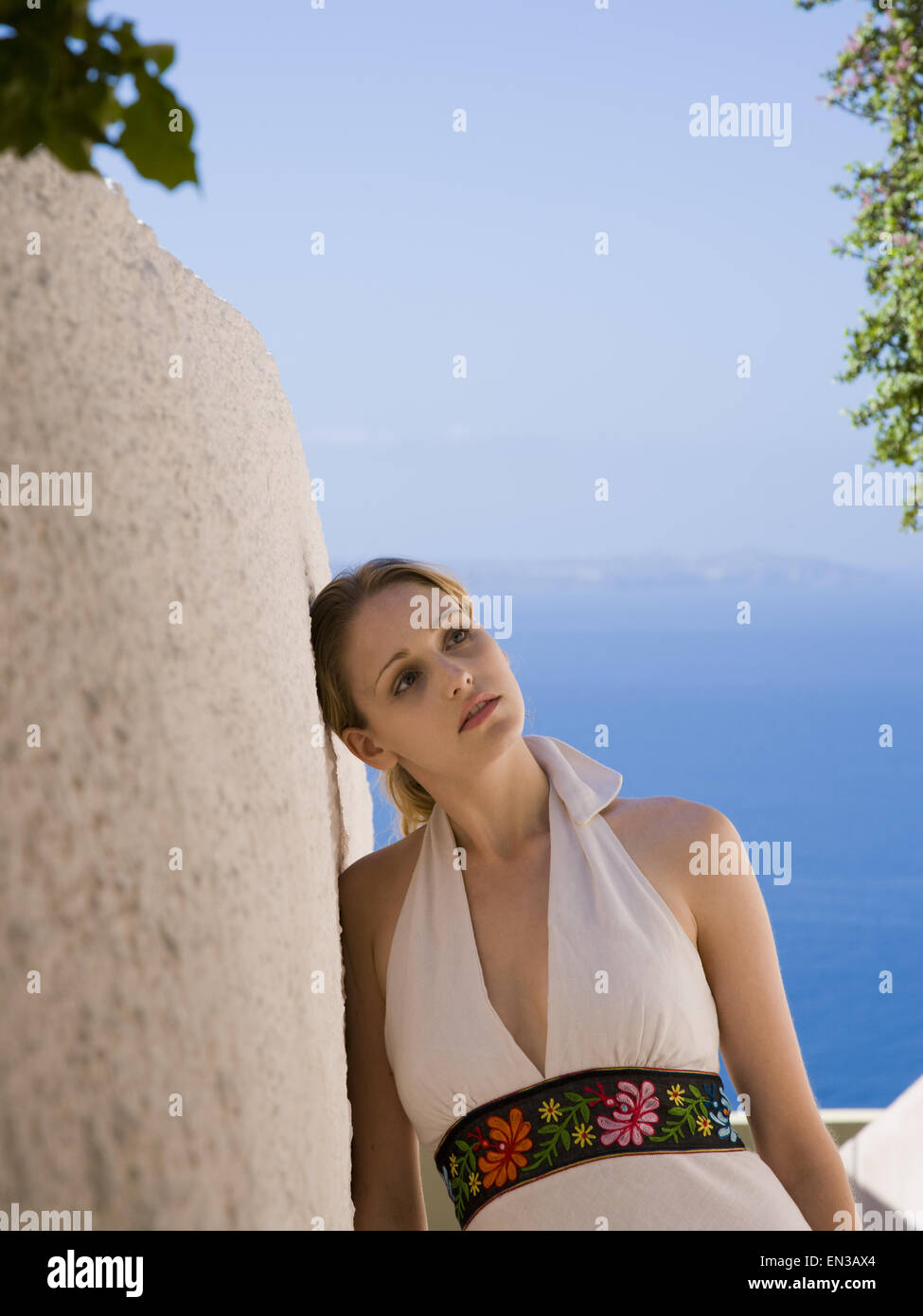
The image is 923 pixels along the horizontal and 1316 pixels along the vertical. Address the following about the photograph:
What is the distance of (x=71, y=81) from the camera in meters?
0.50

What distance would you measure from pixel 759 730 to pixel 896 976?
6.51 metres

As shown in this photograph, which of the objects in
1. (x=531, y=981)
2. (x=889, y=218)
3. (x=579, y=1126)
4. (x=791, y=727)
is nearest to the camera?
(x=579, y=1126)

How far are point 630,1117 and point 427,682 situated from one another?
621mm

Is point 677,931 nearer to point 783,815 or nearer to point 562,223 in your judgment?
point 783,815

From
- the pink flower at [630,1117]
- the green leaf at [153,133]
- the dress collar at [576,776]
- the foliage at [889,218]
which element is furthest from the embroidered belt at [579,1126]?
the foliage at [889,218]

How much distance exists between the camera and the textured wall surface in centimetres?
75

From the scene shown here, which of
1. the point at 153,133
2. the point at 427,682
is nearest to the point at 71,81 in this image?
the point at 153,133

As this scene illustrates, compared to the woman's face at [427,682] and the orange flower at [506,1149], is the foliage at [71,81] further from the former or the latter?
the orange flower at [506,1149]

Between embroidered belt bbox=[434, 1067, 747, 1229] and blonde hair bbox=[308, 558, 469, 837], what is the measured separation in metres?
0.57

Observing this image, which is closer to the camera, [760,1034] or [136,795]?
[136,795]

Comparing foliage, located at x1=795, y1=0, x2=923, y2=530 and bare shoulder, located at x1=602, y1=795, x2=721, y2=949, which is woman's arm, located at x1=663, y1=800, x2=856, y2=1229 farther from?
foliage, located at x1=795, y1=0, x2=923, y2=530

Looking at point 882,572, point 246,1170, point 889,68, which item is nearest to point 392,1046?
point 246,1170

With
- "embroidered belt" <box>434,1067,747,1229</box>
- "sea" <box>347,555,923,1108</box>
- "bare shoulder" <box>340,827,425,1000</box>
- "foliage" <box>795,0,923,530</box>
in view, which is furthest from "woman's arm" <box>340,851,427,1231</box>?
"foliage" <box>795,0,923,530</box>

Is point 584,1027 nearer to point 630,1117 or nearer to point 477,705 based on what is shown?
point 630,1117
